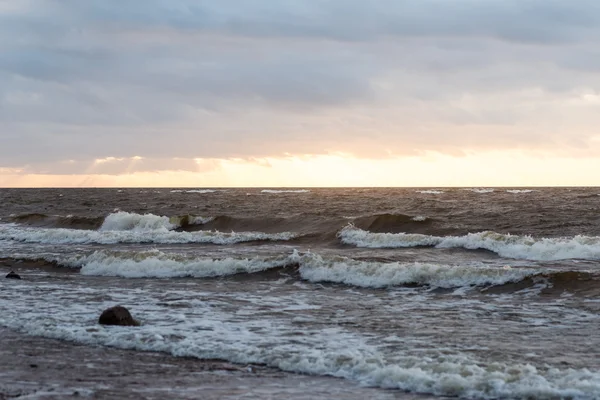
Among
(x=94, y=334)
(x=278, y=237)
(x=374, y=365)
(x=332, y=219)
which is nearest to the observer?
(x=374, y=365)

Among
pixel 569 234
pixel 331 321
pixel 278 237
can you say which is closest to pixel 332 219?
pixel 278 237

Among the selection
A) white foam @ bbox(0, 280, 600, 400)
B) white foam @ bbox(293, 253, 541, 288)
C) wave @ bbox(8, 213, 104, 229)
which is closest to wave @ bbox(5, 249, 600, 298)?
white foam @ bbox(293, 253, 541, 288)

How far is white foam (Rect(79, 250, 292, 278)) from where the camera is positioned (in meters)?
21.7

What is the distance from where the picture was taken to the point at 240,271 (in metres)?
21.6

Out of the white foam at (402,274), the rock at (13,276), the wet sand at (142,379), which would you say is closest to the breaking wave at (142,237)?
the white foam at (402,274)

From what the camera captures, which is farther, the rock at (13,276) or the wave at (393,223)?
the wave at (393,223)

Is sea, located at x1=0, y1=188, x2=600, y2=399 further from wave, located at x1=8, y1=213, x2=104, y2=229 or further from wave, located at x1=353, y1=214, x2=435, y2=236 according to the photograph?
wave, located at x1=8, y1=213, x2=104, y2=229

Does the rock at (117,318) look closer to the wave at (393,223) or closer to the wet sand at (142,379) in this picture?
the wet sand at (142,379)

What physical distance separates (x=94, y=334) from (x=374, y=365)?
16.7 ft

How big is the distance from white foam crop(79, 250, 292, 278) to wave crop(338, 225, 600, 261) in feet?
27.6

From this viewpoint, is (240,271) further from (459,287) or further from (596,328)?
(596,328)

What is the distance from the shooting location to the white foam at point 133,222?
42.6 m

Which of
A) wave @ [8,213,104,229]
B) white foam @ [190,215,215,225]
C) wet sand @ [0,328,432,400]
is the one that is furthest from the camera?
wave @ [8,213,104,229]

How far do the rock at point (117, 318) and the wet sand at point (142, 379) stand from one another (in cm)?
163
